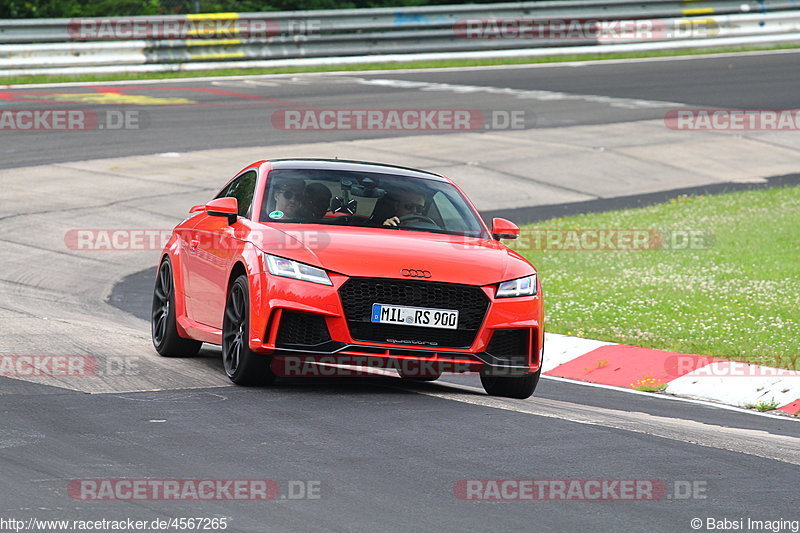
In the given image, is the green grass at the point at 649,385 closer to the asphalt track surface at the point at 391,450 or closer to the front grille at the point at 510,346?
the asphalt track surface at the point at 391,450

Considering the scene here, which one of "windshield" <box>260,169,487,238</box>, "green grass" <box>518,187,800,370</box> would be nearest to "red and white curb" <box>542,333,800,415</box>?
"green grass" <box>518,187,800,370</box>

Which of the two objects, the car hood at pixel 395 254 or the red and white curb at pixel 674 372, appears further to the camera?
the red and white curb at pixel 674 372

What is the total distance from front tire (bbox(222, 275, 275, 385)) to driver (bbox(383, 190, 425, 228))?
1.20 m

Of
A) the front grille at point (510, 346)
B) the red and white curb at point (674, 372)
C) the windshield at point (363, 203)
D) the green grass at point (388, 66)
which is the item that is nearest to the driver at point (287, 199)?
the windshield at point (363, 203)

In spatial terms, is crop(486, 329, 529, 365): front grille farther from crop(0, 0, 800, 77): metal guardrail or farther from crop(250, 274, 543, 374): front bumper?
crop(0, 0, 800, 77): metal guardrail

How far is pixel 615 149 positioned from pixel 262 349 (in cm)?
1658

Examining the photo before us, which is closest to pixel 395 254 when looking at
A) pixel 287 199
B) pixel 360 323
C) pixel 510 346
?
pixel 360 323

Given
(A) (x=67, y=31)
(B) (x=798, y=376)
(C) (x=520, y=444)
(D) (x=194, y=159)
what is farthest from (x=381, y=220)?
(A) (x=67, y=31)

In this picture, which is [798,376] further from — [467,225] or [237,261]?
[237,261]

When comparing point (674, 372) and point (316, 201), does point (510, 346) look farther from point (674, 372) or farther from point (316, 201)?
point (674, 372)

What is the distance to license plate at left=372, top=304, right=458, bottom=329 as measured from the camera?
8461mm

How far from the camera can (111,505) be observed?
572cm

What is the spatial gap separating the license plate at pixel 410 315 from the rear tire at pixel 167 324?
2.50 m

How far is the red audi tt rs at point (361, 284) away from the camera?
845cm
